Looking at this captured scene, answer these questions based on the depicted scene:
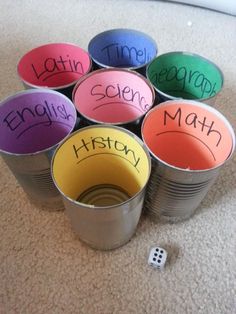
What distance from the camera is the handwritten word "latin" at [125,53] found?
0.80 metres

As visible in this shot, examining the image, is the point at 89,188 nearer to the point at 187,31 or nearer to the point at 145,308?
the point at 145,308

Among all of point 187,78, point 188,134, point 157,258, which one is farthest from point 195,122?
point 157,258

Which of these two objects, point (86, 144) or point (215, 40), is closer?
point (86, 144)

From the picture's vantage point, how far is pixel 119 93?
0.75 m

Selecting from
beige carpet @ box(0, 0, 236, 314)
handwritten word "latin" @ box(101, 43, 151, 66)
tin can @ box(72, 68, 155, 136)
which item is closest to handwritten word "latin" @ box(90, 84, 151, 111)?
tin can @ box(72, 68, 155, 136)

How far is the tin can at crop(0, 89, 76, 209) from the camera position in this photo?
0.59m

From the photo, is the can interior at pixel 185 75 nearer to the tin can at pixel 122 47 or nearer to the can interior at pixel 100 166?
the tin can at pixel 122 47

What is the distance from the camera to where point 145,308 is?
2.00 ft

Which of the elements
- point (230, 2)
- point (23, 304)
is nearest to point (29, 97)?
point (23, 304)

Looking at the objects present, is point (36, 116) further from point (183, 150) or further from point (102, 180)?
point (183, 150)

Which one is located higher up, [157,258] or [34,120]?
[34,120]

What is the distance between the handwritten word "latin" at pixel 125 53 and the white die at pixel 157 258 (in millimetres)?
431

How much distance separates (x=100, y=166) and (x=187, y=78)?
0.29 m

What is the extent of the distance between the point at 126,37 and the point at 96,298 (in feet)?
1.86
